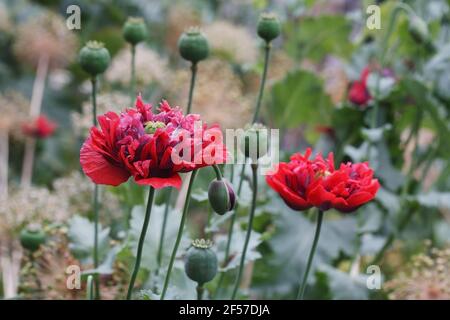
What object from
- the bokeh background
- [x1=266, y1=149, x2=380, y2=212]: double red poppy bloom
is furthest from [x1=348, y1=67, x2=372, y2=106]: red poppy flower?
[x1=266, y1=149, x2=380, y2=212]: double red poppy bloom

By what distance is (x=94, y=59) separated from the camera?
0.65m

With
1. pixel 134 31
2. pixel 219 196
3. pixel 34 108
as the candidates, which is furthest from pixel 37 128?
pixel 219 196

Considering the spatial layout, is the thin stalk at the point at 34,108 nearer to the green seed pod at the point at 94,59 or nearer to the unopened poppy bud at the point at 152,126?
the green seed pod at the point at 94,59

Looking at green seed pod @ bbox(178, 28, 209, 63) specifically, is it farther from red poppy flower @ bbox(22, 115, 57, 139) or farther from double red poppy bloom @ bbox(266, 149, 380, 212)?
red poppy flower @ bbox(22, 115, 57, 139)

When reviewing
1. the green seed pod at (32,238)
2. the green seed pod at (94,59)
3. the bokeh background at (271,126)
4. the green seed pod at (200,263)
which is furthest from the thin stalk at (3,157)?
the green seed pod at (200,263)

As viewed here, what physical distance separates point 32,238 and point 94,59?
192mm

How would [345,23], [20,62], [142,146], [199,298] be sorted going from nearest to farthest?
[142,146]
[199,298]
[345,23]
[20,62]

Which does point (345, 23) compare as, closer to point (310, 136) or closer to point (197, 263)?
point (310, 136)

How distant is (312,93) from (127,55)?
1.02 ft

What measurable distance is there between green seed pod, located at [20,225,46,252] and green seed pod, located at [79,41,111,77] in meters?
0.17

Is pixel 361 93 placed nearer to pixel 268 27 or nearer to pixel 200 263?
pixel 268 27

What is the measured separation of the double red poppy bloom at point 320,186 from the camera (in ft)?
1.76
